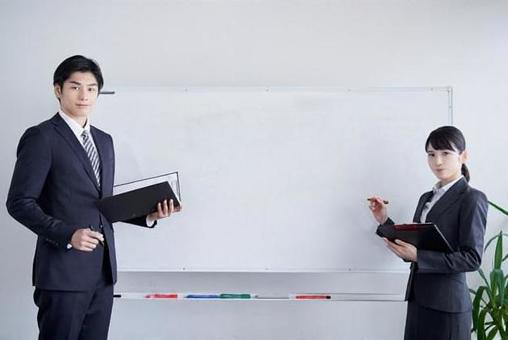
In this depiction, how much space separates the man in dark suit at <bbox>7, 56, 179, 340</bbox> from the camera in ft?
4.88

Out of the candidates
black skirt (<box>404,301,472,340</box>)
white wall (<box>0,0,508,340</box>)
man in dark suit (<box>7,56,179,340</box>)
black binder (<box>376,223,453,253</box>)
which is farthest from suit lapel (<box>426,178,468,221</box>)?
man in dark suit (<box>7,56,179,340</box>)

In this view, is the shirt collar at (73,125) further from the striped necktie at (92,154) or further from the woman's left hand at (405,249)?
the woman's left hand at (405,249)

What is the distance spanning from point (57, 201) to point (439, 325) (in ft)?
4.72

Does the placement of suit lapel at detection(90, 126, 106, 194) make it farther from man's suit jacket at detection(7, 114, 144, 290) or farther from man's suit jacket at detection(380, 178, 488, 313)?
man's suit jacket at detection(380, 178, 488, 313)

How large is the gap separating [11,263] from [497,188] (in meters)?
2.62

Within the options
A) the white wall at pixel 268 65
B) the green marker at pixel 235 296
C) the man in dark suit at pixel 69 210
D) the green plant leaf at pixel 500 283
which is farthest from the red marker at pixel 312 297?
the man in dark suit at pixel 69 210

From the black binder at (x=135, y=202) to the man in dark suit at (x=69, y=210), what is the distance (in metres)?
0.04

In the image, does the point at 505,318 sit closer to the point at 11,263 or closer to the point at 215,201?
the point at 215,201

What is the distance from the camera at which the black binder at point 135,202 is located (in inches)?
62.8

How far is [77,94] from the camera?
163cm

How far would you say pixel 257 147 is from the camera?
2.27 m

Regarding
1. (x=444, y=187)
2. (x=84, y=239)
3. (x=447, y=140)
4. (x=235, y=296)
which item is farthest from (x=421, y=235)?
(x=84, y=239)

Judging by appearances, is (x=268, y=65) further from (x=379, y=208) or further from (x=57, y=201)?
(x=57, y=201)

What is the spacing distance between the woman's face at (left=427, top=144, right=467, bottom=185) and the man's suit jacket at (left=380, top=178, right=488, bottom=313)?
72mm
